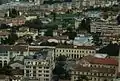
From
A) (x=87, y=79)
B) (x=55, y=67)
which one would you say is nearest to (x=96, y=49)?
(x=55, y=67)

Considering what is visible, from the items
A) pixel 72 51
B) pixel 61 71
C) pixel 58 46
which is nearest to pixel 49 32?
pixel 58 46

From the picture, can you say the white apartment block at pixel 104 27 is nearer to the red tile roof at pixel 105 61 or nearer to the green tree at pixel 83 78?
the red tile roof at pixel 105 61

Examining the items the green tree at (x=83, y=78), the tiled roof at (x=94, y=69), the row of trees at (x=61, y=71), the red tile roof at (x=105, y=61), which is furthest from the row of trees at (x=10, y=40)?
the green tree at (x=83, y=78)

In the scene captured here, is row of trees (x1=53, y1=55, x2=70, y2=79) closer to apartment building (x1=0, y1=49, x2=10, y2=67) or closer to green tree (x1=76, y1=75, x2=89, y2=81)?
green tree (x1=76, y1=75, x2=89, y2=81)

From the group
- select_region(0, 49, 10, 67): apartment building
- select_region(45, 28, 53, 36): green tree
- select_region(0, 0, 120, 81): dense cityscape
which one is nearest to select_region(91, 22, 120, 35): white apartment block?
select_region(0, 0, 120, 81): dense cityscape

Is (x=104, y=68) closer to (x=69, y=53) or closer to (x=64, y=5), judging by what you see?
(x=69, y=53)

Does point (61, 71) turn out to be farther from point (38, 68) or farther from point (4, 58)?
point (4, 58)

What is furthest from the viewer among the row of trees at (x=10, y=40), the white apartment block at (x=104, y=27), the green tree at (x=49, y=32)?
the white apartment block at (x=104, y=27)
